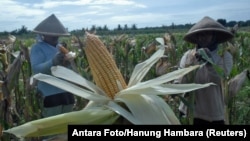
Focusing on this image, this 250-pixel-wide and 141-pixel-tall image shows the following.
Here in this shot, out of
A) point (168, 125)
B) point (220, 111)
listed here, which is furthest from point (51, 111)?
point (168, 125)

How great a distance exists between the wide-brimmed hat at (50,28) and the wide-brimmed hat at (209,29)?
3.98 ft

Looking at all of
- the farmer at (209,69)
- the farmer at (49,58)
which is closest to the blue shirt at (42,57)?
the farmer at (49,58)

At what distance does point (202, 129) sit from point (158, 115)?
0.42 m

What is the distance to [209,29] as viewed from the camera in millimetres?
2920

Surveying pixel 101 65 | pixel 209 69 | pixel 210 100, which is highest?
pixel 101 65

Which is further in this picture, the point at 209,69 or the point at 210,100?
the point at 210,100

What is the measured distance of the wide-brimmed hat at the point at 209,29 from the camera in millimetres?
2957

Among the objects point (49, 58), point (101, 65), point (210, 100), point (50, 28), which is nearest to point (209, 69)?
point (210, 100)

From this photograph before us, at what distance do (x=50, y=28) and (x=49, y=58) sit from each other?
12.3 inches

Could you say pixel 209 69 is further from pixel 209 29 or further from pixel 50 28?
pixel 50 28

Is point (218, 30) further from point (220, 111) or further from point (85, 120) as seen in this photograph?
point (85, 120)
